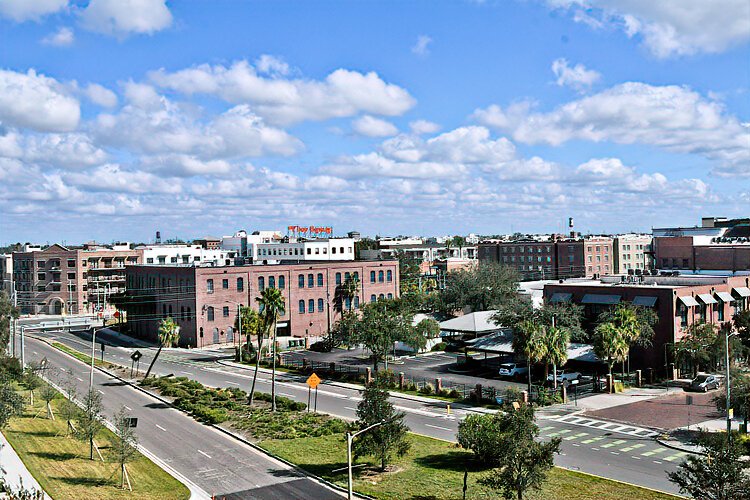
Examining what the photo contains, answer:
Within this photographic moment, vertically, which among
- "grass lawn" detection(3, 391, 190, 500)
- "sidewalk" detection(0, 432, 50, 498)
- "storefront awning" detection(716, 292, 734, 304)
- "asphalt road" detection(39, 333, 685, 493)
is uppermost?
"storefront awning" detection(716, 292, 734, 304)

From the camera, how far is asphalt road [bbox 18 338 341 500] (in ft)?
115

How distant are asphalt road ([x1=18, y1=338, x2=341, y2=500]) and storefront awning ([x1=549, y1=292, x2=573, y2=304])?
4194cm

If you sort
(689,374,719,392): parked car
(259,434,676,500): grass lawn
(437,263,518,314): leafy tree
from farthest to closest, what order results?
(437,263,518,314): leafy tree → (689,374,719,392): parked car → (259,434,676,500): grass lawn

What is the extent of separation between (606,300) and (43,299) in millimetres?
125723

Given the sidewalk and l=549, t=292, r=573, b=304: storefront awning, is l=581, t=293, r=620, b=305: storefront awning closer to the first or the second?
l=549, t=292, r=573, b=304: storefront awning

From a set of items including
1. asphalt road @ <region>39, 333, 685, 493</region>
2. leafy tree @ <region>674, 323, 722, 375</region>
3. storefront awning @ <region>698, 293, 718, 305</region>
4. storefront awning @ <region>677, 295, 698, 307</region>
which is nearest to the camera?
asphalt road @ <region>39, 333, 685, 493</region>

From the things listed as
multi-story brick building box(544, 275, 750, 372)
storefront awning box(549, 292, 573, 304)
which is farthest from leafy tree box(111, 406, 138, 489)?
storefront awning box(549, 292, 573, 304)

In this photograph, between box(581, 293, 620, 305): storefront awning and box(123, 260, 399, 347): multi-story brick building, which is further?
box(123, 260, 399, 347): multi-story brick building

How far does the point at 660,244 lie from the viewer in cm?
14112

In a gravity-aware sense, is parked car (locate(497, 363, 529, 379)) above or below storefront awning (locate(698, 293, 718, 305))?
below

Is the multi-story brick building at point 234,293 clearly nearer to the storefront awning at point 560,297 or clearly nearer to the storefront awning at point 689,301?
the storefront awning at point 560,297

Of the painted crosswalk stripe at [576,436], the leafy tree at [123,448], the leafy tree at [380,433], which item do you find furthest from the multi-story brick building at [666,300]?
the leafy tree at [123,448]

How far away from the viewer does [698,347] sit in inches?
2350

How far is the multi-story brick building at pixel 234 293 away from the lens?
98.0 metres
